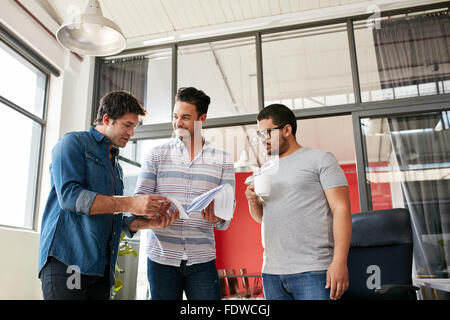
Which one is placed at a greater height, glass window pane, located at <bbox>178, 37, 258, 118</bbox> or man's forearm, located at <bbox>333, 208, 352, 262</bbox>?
glass window pane, located at <bbox>178, 37, 258, 118</bbox>

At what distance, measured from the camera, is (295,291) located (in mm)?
1332

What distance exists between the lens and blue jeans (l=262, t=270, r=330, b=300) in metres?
1.29

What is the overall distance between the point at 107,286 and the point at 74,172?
1.29 ft

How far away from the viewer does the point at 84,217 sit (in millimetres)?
1253

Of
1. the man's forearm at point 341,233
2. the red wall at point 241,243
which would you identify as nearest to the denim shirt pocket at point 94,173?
the man's forearm at point 341,233

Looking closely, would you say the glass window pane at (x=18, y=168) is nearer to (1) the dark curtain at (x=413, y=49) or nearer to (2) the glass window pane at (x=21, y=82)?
(2) the glass window pane at (x=21, y=82)

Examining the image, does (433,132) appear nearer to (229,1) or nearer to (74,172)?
(229,1)

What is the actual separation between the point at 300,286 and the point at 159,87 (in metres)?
2.81

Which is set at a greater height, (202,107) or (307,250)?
(202,107)

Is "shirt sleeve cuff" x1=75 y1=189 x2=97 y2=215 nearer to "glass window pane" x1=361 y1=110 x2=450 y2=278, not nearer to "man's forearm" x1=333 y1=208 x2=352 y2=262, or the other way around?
"man's forearm" x1=333 y1=208 x2=352 y2=262

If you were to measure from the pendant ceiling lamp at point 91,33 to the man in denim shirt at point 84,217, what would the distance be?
87 centimetres

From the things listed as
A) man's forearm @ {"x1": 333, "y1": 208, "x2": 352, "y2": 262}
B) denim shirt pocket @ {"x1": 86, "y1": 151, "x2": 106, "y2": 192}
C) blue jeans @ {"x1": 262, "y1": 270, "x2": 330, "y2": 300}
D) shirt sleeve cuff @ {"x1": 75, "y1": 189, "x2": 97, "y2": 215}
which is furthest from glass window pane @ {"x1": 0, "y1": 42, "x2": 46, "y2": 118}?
man's forearm @ {"x1": 333, "y1": 208, "x2": 352, "y2": 262}

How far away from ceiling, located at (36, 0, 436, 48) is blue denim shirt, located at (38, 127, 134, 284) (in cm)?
253
